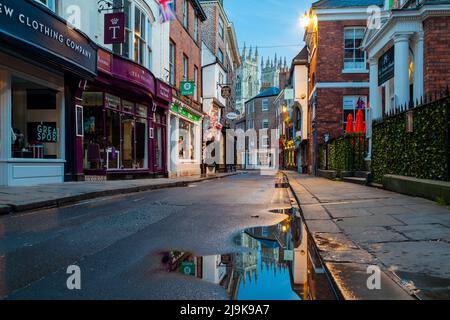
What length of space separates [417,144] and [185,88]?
53.4 ft

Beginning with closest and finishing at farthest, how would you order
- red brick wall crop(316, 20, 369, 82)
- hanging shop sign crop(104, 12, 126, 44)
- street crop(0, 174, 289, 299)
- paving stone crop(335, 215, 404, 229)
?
1. street crop(0, 174, 289, 299)
2. paving stone crop(335, 215, 404, 229)
3. hanging shop sign crop(104, 12, 126, 44)
4. red brick wall crop(316, 20, 369, 82)

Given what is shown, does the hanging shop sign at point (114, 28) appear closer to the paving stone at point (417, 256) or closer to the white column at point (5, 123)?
the white column at point (5, 123)

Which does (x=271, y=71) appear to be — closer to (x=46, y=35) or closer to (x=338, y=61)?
(x=338, y=61)

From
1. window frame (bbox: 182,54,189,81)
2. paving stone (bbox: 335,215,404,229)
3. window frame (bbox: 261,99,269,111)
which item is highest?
window frame (bbox: 261,99,269,111)

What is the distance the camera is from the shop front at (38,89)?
987 centimetres

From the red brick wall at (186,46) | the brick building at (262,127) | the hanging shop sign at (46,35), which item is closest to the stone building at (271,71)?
the brick building at (262,127)

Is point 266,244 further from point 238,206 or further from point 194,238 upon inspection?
point 238,206

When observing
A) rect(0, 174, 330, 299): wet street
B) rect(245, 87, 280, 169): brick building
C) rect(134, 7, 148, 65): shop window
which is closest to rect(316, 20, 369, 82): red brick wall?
rect(134, 7, 148, 65): shop window

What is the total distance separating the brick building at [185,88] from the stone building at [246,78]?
266ft

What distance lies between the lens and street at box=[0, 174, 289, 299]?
282 cm

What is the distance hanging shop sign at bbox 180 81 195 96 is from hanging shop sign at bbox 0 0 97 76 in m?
9.64

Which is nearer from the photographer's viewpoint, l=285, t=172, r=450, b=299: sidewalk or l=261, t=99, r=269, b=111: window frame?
l=285, t=172, r=450, b=299: sidewalk

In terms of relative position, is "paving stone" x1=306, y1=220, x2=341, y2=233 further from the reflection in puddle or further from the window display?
the window display

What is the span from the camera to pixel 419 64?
13.3 meters
